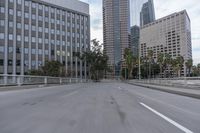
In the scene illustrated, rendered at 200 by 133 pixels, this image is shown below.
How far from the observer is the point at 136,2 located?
71.2 m

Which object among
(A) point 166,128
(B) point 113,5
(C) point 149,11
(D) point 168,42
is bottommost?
(A) point 166,128

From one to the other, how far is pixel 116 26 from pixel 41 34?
59.0m

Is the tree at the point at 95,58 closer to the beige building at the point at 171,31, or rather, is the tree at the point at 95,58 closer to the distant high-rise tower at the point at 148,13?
the beige building at the point at 171,31

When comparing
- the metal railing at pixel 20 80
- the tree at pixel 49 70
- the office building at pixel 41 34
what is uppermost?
the office building at pixel 41 34

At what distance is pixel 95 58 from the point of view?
96.9 metres

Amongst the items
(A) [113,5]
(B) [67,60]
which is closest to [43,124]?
(B) [67,60]

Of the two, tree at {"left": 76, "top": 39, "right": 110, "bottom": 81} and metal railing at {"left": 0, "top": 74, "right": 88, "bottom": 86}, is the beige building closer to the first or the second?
tree at {"left": 76, "top": 39, "right": 110, "bottom": 81}

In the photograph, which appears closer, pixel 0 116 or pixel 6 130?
pixel 6 130

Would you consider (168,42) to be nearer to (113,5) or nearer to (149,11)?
(149,11)

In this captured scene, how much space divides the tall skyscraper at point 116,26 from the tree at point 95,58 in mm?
29807

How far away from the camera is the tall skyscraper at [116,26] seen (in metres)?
129

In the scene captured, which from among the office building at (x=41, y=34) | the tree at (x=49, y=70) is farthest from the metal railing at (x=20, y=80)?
the office building at (x=41, y=34)

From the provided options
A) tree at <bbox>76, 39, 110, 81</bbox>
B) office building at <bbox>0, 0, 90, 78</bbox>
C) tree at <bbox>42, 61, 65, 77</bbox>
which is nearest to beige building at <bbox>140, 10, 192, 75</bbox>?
tree at <bbox>76, 39, 110, 81</bbox>

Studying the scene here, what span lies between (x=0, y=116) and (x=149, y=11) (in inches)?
2889
